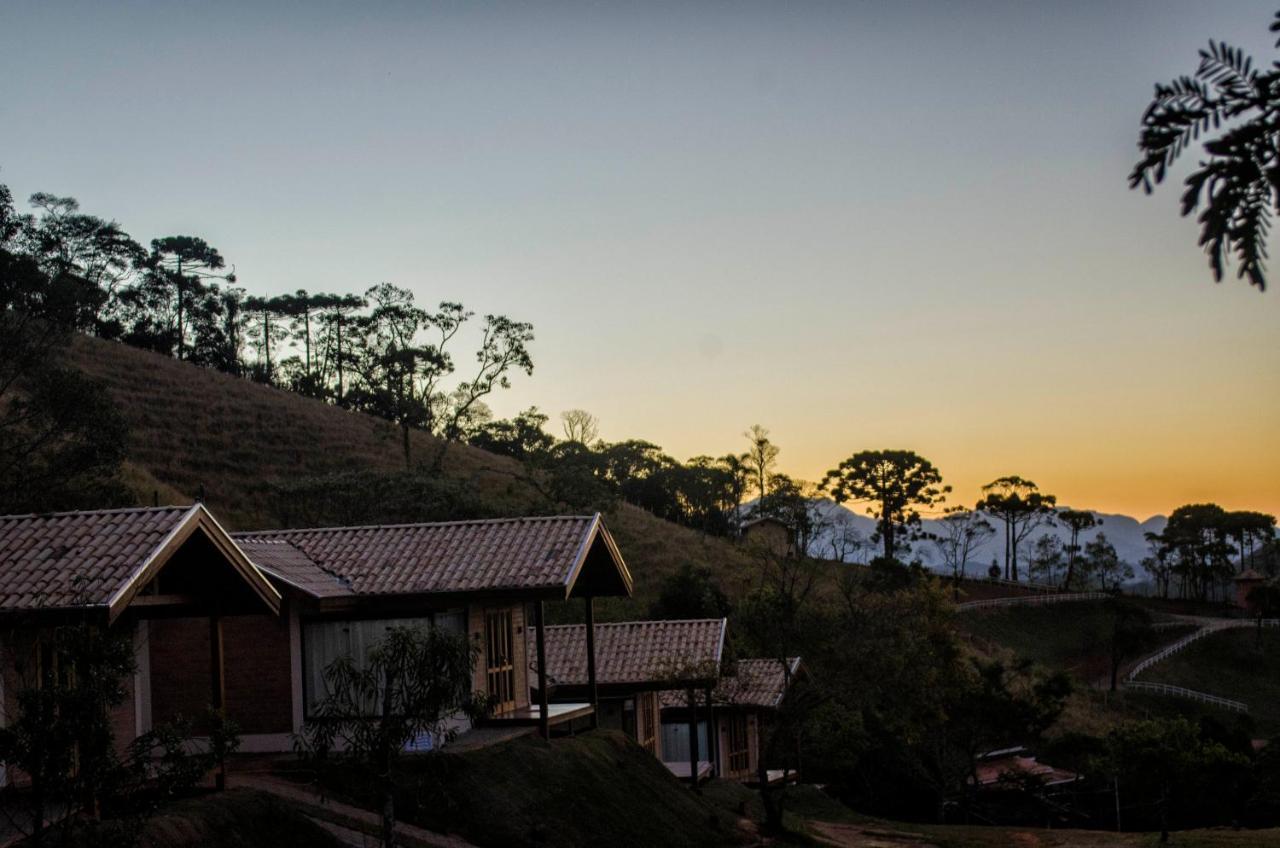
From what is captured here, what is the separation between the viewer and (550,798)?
20.2 m

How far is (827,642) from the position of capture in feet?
→ 91.4

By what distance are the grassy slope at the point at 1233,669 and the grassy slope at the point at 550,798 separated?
47226 mm

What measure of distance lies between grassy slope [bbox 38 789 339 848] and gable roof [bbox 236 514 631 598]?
5969 mm

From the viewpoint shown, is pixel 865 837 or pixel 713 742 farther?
pixel 713 742

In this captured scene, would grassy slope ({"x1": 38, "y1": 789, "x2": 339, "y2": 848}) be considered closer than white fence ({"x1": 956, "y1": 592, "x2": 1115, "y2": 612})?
Yes

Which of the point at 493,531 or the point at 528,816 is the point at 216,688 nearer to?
the point at 528,816

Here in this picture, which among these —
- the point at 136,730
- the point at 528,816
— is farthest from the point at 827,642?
the point at 136,730

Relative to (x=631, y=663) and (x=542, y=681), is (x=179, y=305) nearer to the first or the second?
(x=631, y=663)

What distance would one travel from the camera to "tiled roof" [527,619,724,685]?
1219 inches

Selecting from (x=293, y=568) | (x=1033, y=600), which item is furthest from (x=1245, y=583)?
(x=293, y=568)

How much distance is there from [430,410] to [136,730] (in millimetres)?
50595

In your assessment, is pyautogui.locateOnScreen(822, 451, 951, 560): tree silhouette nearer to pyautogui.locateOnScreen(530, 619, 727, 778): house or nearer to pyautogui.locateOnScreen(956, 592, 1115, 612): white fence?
pyautogui.locateOnScreen(956, 592, 1115, 612): white fence

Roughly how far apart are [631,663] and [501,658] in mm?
7013

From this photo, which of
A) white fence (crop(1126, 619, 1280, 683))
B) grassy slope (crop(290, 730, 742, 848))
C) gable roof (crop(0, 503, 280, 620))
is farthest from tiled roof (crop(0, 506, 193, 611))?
white fence (crop(1126, 619, 1280, 683))
